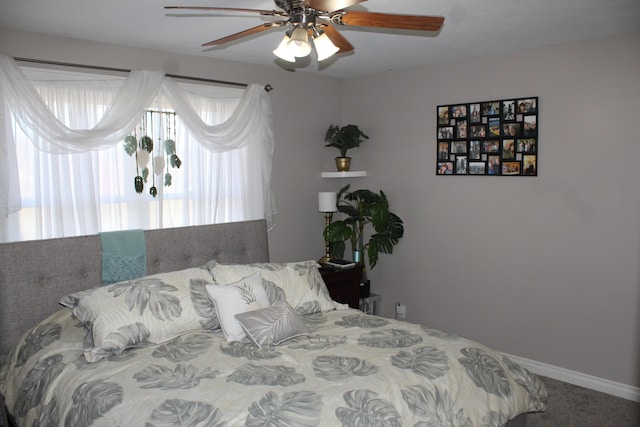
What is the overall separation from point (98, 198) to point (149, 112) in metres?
0.69

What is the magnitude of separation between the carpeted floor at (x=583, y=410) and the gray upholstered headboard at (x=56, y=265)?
94.7 inches

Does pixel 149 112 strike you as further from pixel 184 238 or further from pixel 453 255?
pixel 453 255

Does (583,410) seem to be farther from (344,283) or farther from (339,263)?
(339,263)

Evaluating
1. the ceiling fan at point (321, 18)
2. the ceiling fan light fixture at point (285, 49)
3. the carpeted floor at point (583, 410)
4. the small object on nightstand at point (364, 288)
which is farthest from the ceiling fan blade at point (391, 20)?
the small object on nightstand at point (364, 288)

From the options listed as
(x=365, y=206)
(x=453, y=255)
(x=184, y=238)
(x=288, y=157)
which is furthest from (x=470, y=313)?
(x=184, y=238)

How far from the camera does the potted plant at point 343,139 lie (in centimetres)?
473

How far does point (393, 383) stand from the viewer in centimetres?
226

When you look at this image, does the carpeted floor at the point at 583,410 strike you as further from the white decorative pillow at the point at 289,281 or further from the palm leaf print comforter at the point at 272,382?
the white decorative pillow at the point at 289,281

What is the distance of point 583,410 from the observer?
3.43 m

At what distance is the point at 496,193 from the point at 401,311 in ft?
4.55

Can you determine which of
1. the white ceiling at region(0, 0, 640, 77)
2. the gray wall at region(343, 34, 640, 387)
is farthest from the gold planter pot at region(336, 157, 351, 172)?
the white ceiling at region(0, 0, 640, 77)

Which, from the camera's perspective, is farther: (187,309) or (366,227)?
(366,227)

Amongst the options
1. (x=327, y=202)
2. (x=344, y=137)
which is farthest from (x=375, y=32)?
(x=327, y=202)

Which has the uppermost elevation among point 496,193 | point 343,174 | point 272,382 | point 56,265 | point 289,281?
point 343,174
